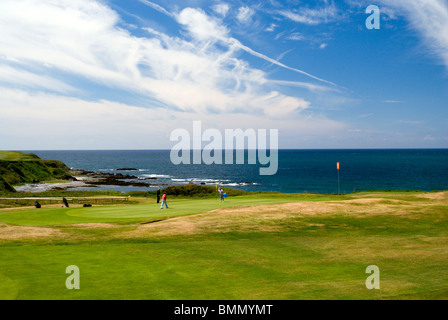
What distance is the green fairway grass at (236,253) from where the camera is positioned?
37.7ft

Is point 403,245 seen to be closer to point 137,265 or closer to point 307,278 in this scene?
point 307,278

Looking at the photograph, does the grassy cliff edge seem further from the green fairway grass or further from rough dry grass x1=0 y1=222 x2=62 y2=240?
rough dry grass x1=0 y1=222 x2=62 y2=240

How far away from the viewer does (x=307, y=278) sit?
512 inches

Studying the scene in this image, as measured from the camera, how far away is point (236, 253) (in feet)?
57.0

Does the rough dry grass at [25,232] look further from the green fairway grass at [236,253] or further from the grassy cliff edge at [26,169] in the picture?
the grassy cliff edge at [26,169]

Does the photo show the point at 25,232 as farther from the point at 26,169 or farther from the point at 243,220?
the point at 26,169

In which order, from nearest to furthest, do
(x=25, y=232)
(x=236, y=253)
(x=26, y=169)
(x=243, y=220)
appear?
(x=236, y=253) < (x=25, y=232) < (x=243, y=220) < (x=26, y=169)

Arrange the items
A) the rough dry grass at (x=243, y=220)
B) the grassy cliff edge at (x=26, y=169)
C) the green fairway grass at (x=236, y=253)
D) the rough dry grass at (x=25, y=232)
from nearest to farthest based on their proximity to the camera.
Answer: the green fairway grass at (x=236, y=253), the rough dry grass at (x=25, y=232), the rough dry grass at (x=243, y=220), the grassy cliff edge at (x=26, y=169)

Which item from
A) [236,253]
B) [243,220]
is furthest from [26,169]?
[236,253]

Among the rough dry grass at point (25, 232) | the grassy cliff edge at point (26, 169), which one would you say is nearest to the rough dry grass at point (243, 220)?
the rough dry grass at point (25, 232)

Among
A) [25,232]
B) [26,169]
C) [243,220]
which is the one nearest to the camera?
[25,232]

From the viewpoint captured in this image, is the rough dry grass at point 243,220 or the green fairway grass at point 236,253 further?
the rough dry grass at point 243,220

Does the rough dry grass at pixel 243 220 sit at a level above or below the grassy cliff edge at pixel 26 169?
below

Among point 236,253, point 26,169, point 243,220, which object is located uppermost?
point 26,169
